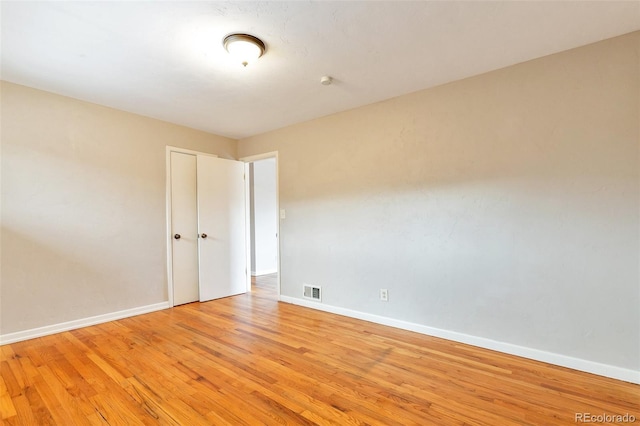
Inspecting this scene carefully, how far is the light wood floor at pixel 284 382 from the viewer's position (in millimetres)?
1707

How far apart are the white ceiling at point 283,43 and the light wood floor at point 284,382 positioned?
2465 mm

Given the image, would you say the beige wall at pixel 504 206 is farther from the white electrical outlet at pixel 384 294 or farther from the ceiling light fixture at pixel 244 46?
the ceiling light fixture at pixel 244 46

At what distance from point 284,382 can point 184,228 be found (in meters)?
2.79

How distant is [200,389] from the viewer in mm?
1963

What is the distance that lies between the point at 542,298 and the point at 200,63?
3.42 meters

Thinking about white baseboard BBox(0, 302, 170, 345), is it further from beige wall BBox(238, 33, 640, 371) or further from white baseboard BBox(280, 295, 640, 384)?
white baseboard BBox(280, 295, 640, 384)

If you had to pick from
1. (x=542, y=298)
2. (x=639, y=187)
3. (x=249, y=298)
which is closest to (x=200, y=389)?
(x=249, y=298)

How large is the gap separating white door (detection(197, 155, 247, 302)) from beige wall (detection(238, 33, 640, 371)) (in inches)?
65.8

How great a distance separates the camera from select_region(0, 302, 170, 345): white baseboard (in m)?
2.76

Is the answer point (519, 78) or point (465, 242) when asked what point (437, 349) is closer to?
point (465, 242)

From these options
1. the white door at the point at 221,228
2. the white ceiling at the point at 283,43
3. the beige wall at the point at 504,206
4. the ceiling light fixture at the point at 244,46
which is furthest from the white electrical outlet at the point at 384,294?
the ceiling light fixture at the point at 244,46

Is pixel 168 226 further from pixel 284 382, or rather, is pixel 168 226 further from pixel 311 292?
pixel 284 382

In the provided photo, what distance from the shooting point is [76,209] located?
10.3ft

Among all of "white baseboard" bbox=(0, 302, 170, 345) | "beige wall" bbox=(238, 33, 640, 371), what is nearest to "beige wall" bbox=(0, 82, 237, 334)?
"white baseboard" bbox=(0, 302, 170, 345)
